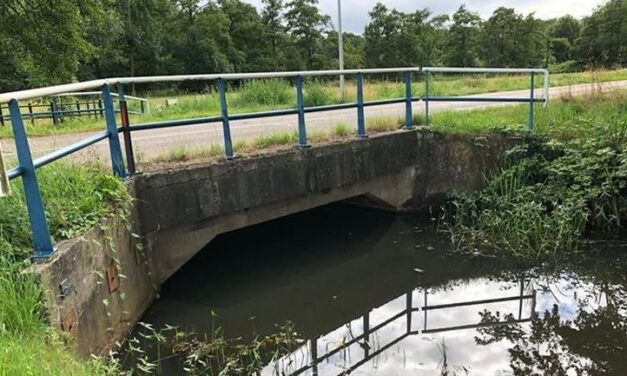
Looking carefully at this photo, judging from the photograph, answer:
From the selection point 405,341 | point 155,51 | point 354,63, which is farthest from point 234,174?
point 354,63

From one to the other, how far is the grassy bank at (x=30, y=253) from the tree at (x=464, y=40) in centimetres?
5650

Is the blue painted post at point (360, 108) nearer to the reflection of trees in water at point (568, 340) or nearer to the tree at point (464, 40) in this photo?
the reflection of trees in water at point (568, 340)

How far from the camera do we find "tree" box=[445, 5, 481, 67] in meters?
56.4

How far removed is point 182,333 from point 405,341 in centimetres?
208

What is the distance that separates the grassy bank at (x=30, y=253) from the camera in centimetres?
270

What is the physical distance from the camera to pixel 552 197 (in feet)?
23.9

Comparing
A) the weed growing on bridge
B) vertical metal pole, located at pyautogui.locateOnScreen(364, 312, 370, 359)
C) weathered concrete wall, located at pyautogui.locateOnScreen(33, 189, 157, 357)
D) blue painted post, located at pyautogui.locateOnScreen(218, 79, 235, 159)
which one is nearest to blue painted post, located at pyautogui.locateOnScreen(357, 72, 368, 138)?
the weed growing on bridge

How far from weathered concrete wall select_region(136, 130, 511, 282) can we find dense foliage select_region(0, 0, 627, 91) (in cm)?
2833

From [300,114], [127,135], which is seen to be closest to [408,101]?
[300,114]

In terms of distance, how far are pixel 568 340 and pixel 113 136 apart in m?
4.52

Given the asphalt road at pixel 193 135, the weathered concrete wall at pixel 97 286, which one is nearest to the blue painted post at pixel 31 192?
the weathered concrete wall at pixel 97 286

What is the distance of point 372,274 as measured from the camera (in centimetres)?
661

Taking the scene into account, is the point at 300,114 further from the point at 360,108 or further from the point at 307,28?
the point at 307,28

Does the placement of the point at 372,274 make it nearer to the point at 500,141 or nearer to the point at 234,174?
the point at 234,174
